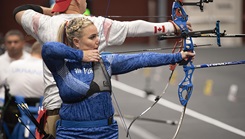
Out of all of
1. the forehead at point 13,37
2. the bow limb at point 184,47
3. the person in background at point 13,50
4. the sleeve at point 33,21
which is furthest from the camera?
the forehead at point 13,37

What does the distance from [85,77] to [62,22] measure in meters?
0.79

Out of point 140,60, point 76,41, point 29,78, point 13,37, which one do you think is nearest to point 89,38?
point 76,41

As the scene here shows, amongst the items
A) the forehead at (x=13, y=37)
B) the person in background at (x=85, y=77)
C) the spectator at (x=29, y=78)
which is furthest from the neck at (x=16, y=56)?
the person in background at (x=85, y=77)

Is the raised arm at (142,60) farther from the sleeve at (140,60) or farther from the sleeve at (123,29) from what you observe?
the sleeve at (123,29)

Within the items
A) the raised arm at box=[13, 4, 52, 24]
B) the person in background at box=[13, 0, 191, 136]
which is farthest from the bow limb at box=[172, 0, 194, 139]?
the raised arm at box=[13, 4, 52, 24]

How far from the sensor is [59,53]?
498 cm

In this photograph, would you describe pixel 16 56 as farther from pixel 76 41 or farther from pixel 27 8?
pixel 76 41

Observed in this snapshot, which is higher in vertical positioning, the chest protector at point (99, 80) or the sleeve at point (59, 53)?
the sleeve at point (59, 53)

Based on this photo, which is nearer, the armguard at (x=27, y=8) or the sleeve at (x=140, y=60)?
the sleeve at (x=140, y=60)

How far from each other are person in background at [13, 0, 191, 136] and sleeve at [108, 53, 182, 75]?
0.40 metres

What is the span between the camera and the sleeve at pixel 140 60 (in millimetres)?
5062

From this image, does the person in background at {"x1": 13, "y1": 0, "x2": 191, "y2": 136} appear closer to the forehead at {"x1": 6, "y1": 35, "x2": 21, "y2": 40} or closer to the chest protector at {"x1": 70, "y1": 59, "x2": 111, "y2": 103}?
the chest protector at {"x1": 70, "y1": 59, "x2": 111, "y2": 103}

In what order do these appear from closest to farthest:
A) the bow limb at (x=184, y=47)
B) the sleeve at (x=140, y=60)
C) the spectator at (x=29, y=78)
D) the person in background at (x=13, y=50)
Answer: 1. the sleeve at (x=140, y=60)
2. the bow limb at (x=184, y=47)
3. the spectator at (x=29, y=78)
4. the person in background at (x=13, y=50)

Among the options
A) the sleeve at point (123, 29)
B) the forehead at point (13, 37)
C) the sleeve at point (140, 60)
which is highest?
the sleeve at point (123, 29)
